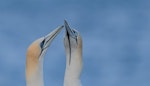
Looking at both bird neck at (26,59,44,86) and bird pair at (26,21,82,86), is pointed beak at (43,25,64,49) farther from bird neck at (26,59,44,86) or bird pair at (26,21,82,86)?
bird neck at (26,59,44,86)

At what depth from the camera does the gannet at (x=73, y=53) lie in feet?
25.7

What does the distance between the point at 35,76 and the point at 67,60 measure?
26.9 inches

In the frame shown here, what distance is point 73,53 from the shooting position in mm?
7969

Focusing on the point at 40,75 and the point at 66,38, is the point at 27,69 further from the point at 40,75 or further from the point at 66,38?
the point at 66,38

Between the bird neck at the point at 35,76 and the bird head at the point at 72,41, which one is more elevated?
the bird head at the point at 72,41

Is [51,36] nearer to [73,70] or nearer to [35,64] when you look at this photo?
[35,64]

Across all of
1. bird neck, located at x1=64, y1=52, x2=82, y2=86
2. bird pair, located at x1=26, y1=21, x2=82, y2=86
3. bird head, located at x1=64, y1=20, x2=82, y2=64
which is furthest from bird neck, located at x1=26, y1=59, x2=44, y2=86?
bird head, located at x1=64, y1=20, x2=82, y2=64

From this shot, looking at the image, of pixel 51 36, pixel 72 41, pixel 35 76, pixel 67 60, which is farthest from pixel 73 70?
pixel 51 36

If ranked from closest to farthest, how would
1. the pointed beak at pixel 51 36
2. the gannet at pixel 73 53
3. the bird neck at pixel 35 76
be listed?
the bird neck at pixel 35 76
the gannet at pixel 73 53
the pointed beak at pixel 51 36

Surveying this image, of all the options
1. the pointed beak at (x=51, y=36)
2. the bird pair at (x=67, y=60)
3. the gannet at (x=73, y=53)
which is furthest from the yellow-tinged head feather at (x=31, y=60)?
the gannet at (x=73, y=53)

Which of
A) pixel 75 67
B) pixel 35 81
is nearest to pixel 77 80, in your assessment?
pixel 75 67

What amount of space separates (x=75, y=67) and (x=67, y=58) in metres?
0.24

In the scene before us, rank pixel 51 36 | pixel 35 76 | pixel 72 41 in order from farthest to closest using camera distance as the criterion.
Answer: pixel 51 36
pixel 72 41
pixel 35 76

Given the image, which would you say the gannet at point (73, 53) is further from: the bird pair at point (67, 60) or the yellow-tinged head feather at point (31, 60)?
the yellow-tinged head feather at point (31, 60)
